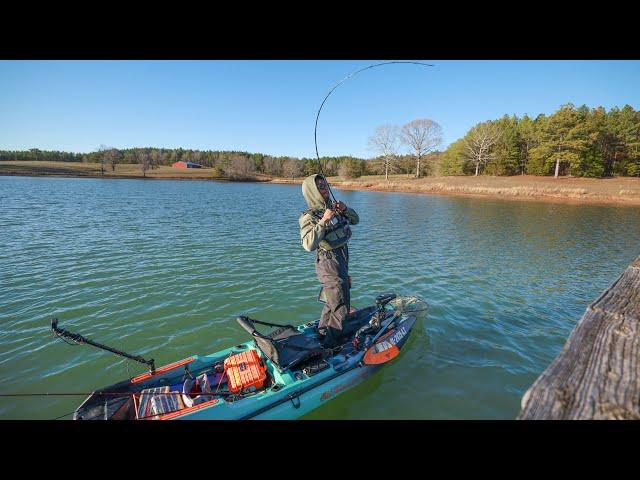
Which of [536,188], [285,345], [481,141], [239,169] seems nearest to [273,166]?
[239,169]

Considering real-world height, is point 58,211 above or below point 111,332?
above

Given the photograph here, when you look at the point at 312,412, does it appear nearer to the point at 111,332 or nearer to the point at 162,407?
the point at 162,407

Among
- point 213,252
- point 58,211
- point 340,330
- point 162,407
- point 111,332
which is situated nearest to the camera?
point 162,407

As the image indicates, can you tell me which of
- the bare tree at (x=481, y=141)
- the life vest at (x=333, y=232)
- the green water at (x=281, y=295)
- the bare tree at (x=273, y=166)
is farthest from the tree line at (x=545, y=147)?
the life vest at (x=333, y=232)

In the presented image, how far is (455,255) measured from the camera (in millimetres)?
16984

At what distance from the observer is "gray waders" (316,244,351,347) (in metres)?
6.76

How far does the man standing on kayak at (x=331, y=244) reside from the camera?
255 inches

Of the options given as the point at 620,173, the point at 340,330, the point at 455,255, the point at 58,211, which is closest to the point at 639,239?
the point at 455,255

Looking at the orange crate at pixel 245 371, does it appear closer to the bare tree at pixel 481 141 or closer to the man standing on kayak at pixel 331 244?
the man standing on kayak at pixel 331 244

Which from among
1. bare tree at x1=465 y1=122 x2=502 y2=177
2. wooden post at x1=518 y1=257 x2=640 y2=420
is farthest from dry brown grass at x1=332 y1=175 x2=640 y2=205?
wooden post at x1=518 y1=257 x2=640 y2=420

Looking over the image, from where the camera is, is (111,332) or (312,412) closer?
(312,412)

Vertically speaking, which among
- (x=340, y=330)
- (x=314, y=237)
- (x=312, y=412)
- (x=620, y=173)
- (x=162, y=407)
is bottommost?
(x=312, y=412)

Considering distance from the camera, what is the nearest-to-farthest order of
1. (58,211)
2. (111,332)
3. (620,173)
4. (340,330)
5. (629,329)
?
1. (629,329)
2. (340,330)
3. (111,332)
4. (58,211)
5. (620,173)
